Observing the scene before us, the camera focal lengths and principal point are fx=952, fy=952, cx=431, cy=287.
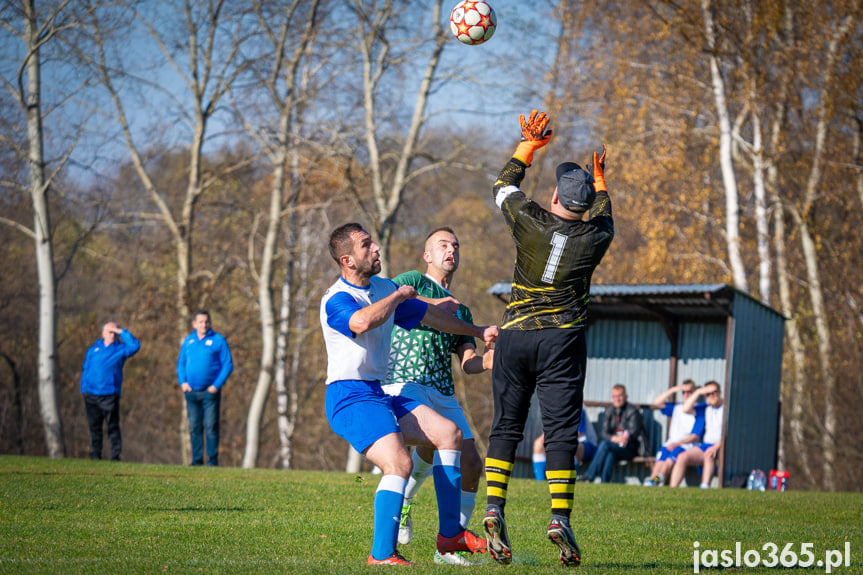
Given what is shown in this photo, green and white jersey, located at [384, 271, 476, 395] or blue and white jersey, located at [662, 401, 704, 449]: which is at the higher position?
green and white jersey, located at [384, 271, 476, 395]

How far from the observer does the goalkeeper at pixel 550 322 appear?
5.68 meters

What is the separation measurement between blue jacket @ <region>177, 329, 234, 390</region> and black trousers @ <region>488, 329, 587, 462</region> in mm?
9443

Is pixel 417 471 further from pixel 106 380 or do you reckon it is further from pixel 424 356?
pixel 106 380

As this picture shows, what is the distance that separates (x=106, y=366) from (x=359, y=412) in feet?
35.7

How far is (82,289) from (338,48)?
14356 millimetres

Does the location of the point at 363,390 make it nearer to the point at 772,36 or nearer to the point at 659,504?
the point at 659,504

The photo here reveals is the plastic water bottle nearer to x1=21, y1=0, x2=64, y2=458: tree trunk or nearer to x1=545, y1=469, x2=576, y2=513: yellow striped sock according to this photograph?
x1=545, y1=469, x2=576, y2=513: yellow striped sock

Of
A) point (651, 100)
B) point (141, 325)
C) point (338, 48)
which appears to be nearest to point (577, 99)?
point (651, 100)

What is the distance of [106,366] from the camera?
15.2m

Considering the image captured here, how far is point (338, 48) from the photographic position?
2555cm

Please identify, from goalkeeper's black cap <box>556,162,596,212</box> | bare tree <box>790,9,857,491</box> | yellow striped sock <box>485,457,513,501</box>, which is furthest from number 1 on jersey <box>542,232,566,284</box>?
bare tree <box>790,9,857,491</box>

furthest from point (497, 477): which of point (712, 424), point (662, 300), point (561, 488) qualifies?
point (662, 300)

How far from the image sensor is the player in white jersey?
5.27 metres

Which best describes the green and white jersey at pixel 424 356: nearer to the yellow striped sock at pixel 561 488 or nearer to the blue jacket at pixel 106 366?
the yellow striped sock at pixel 561 488
